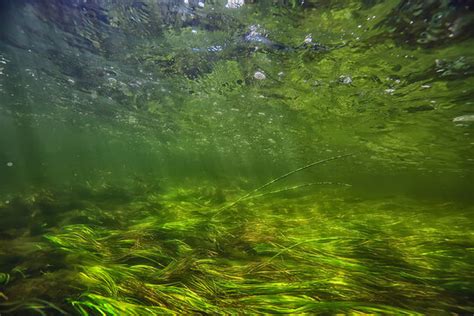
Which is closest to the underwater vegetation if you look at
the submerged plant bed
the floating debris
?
the submerged plant bed

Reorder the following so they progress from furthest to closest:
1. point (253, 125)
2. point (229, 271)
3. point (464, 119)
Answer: point (253, 125) → point (464, 119) → point (229, 271)

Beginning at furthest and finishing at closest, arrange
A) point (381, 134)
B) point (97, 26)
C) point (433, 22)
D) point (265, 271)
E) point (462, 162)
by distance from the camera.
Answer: point (462, 162)
point (381, 134)
point (97, 26)
point (433, 22)
point (265, 271)

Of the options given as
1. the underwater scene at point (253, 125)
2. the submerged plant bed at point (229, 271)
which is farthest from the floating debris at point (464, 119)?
the submerged plant bed at point (229, 271)

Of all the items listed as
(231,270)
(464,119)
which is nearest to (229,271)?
(231,270)

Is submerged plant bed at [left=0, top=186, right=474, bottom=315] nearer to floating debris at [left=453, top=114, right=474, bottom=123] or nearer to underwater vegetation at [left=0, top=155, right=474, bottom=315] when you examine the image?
underwater vegetation at [left=0, top=155, right=474, bottom=315]

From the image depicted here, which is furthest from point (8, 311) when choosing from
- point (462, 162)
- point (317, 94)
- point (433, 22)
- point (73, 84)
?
point (462, 162)

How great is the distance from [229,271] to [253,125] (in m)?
14.8

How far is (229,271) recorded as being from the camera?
3191mm

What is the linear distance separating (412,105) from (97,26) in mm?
11465

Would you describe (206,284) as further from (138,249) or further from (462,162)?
(462,162)

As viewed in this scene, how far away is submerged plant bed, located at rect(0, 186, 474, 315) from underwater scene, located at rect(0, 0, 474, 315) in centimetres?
2

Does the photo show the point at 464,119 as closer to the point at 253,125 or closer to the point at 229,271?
the point at 253,125

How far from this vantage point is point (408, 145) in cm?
1608

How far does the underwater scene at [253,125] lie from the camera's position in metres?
2.75
